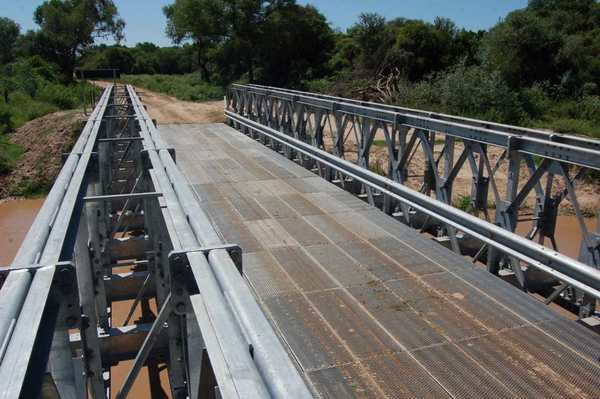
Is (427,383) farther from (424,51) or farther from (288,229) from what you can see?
(424,51)

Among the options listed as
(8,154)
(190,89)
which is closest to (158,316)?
(8,154)

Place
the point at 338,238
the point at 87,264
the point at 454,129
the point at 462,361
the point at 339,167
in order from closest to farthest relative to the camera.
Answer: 1. the point at 462,361
2. the point at 87,264
3. the point at 338,238
4. the point at 454,129
5. the point at 339,167

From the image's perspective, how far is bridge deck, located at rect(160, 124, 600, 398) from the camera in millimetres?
3789

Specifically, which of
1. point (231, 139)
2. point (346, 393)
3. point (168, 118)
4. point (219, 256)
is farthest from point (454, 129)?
point (168, 118)

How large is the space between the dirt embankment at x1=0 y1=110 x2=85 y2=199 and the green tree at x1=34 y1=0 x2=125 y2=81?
124 ft

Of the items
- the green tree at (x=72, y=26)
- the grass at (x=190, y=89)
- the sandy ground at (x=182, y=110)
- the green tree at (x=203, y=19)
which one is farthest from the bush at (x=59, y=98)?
the green tree at (x=72, y=26)

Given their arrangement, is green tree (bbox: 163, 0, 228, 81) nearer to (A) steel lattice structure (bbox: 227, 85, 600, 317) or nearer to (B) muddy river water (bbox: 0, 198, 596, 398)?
(B) muddy river water (bbox: 0, 198, 596, 398)

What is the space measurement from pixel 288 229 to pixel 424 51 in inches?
1135

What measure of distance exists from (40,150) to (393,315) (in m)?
19.8

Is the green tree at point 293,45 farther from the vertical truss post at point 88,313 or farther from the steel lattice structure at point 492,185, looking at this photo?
the vertical truss post at point 88,313

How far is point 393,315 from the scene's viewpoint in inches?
184

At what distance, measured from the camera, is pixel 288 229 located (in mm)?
6965

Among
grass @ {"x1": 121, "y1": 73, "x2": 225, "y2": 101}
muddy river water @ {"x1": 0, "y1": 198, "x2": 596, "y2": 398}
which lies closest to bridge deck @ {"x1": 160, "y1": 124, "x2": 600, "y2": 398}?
muddy river water @ {"x1": 0, "y1": 198, "x2": 596, "y2": 398}

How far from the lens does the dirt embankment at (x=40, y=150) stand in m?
18.8
